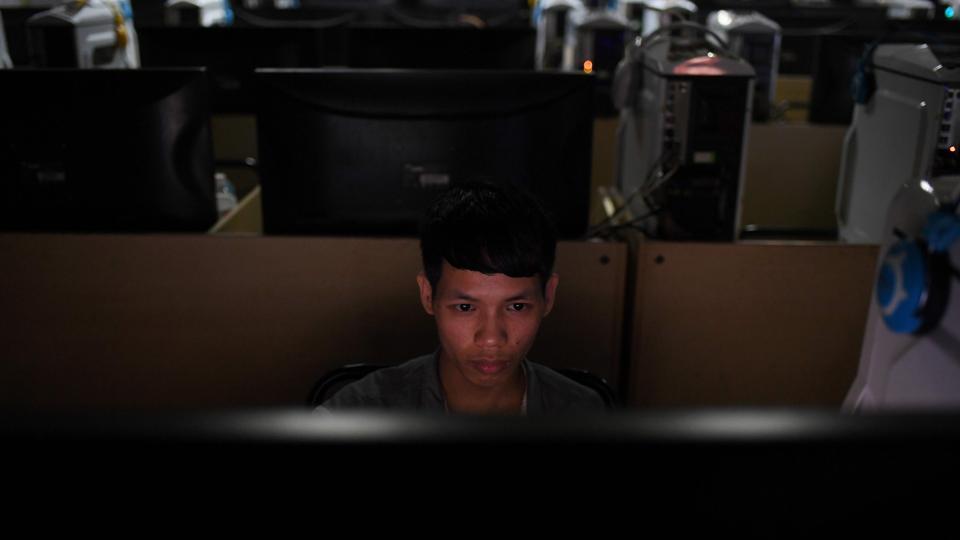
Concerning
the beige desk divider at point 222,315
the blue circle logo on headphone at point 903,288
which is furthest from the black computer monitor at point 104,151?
the blue circle logo on headphone at point 903,288

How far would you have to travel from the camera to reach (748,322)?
1581mm

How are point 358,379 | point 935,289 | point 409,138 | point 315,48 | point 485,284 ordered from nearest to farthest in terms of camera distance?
point 935,289, point 485,284, point 358,379, point 409,138, point 315,48

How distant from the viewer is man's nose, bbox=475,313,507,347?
46.4 inches

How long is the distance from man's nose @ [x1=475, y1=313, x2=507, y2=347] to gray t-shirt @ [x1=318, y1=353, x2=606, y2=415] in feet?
0.35

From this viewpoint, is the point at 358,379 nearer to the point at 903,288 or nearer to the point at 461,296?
the point at 461,296

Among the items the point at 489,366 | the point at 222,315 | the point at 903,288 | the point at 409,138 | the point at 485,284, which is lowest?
the point at 222,315

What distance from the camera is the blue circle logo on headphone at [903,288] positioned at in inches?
19.6

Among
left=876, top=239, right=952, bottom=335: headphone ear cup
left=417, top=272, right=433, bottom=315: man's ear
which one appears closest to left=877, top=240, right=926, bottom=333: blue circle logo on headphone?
left=876, top=239, right=952, bottom=335: headphone ear cup

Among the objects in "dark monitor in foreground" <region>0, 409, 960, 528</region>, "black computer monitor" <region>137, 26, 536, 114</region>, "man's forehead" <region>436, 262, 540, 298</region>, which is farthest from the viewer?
"black computer monitor" <region>137, 26, 536, 114</region>

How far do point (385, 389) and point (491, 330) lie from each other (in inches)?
6.8

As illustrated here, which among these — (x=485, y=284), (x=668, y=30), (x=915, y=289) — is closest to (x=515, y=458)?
(x=915, y=289)

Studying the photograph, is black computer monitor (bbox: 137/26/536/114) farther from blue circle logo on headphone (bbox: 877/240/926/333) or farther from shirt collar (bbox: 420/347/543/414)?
blue circle logo on headphone (bbox: 877/240/926/333)

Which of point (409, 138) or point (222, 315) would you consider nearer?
point (409, 138)

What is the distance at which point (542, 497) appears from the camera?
0.32 metres
